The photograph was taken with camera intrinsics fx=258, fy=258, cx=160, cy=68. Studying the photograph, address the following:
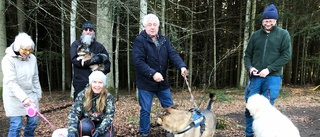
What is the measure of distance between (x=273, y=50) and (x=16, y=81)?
4.29 m

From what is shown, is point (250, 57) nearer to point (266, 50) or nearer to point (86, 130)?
point (266, 50)

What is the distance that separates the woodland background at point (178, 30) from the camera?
9.83 m

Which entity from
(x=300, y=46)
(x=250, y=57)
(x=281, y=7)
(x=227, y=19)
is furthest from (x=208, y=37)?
(x=250, y=57)

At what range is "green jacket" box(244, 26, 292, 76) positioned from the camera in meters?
4.52

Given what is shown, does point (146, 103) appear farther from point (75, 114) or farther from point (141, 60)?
point (75, 114)

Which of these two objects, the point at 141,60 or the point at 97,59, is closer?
the point at 141,60

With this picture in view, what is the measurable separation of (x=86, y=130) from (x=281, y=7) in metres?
13.3

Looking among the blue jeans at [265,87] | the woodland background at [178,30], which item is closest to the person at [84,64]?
the blue jeans at [265,87]

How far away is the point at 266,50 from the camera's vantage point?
461 centimetres

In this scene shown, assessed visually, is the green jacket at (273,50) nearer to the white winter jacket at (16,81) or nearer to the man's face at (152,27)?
the man's face at (152,27)

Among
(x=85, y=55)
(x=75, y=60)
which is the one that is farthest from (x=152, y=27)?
(x=75, y=60)

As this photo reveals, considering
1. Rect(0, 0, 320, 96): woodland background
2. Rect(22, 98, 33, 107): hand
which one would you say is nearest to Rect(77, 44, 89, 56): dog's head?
Rect(22, 98, 33, 107): hand

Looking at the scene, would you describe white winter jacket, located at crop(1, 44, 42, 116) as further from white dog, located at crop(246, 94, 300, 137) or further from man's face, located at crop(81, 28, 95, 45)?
white dog, located at crop(246, 94, 300, 137)

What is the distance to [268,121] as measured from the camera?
390 cm
